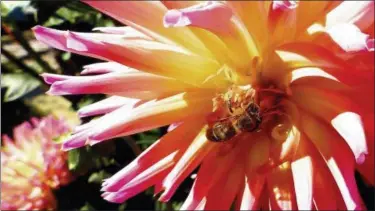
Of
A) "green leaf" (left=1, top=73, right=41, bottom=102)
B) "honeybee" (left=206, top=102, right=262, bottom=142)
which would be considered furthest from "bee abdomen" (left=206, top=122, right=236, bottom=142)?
"green leaf" (left=1, top=73, right=41, bottom=102)

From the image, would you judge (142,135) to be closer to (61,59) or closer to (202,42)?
(61,59)

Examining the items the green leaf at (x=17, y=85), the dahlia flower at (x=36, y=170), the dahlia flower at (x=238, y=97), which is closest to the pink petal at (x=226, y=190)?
the dahlia flower at (x=238, y=97)

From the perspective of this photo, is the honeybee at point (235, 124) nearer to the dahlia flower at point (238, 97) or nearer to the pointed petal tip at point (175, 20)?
the dahlia flower at point (238, 97)

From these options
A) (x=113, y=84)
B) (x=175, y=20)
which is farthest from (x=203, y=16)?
(x=113, y=84)

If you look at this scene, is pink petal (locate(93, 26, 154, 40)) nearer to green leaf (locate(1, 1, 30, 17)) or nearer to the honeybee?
the honeybee

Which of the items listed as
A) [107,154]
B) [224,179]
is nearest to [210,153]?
[224,179]

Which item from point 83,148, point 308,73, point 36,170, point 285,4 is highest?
point 285,4

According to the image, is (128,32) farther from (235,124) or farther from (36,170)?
(36,170)
